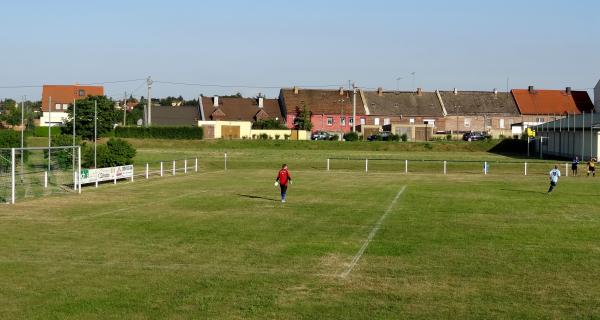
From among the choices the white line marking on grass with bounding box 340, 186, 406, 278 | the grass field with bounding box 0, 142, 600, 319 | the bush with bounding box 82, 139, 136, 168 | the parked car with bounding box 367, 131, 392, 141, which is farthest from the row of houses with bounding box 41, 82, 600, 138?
the white line marking on grass with bounding box 340, 186, 406, 278

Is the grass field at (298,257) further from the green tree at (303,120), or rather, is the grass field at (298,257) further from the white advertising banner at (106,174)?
the green tree at (303,120)

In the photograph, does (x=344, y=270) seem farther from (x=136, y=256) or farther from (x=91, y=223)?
(x=91, y=223)

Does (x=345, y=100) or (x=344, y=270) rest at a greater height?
(x=345, y=100)

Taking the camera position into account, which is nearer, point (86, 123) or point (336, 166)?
point (336, 166)

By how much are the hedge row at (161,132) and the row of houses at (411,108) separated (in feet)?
64.4

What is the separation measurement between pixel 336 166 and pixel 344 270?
4609 cm

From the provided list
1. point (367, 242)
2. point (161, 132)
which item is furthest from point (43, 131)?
point (367, 242)

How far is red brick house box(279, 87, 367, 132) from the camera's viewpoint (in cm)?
11979

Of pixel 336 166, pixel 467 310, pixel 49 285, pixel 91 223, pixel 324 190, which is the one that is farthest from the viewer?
pixel 336 166

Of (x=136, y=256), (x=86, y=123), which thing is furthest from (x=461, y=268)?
(x=86, y=123)

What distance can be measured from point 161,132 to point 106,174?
55.5m

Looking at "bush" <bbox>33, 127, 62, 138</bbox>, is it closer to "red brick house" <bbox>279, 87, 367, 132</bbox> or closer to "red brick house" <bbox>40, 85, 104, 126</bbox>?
"red brick house" <bbox>279, 87, 367, 132</bbox>

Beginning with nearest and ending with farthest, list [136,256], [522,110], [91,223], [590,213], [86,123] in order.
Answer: [136,256] < [91,223] < [590,213] < [86,123] < [522,110]

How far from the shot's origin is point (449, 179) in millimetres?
47531
